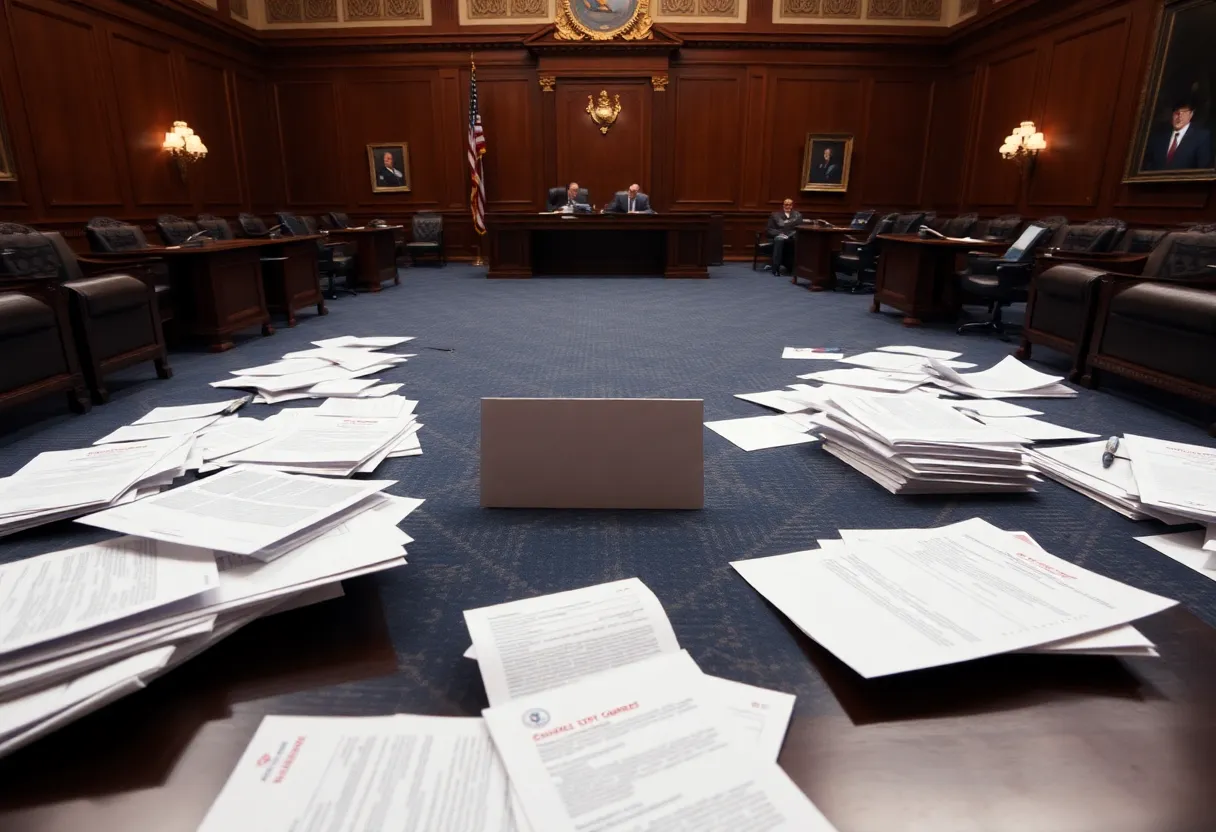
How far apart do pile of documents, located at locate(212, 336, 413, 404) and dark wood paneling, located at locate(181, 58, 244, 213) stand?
652 cm

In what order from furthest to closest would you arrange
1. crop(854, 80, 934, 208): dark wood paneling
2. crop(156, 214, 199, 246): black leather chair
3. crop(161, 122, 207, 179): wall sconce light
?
crop(854, 80, 934, 208): dark wood paneling
crop(161, 122, 207, 179): wall sconce light
crop(156, 214, 199, 246): black leather chair

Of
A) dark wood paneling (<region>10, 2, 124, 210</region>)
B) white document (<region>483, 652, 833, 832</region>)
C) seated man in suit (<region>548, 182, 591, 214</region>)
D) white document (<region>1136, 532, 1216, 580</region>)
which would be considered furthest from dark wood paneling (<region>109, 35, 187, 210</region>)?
white document (<region>1136, 532, 1216, 580</region>)

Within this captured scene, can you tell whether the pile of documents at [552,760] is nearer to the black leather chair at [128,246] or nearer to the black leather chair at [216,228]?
the black leather chair at [128,246]

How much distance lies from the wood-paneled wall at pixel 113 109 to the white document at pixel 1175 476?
8124 mm

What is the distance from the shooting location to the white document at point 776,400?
8.76ft

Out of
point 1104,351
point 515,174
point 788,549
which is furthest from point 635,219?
point 788,549

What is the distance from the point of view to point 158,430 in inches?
92.0

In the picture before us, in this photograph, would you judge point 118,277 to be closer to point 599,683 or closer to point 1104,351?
point 599,683

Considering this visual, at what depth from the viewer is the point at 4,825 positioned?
28.2 inches

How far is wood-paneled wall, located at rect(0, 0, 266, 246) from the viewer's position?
20.1ft

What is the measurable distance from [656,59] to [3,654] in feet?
34.6

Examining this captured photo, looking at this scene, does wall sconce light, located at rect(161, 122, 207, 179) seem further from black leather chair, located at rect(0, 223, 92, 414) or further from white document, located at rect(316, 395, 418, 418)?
white document, located at rect(316, 395, 418, 418)

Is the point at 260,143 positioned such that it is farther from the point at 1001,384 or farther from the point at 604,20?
the point at 1001,384

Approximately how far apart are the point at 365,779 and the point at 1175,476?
6.68 ft
